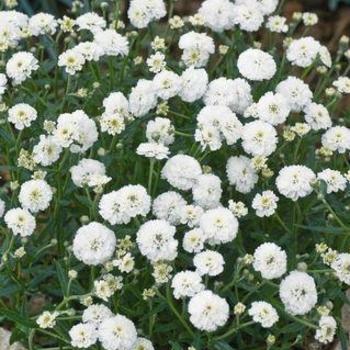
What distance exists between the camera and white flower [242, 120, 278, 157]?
259 centimetres

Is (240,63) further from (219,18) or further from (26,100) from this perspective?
(26,100)

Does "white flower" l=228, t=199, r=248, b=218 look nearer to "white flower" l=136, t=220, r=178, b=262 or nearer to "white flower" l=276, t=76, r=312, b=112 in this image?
"white flower" l=136, t=220, r=178, b=262

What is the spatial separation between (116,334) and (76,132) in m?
0.58

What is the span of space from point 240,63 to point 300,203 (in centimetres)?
47

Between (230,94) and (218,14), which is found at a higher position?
(218,14)

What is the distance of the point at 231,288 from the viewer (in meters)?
2.65

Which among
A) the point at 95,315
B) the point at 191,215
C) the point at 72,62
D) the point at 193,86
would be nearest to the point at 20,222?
the point at 95,315

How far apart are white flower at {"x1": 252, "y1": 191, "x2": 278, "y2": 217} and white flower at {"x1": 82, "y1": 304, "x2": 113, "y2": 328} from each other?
0.51 m

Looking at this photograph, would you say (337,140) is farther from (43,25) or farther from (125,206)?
(43,25)

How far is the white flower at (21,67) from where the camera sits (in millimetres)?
2732

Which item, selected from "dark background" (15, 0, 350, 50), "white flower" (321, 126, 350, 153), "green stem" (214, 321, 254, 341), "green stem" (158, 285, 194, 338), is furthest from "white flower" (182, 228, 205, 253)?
"dark background" (15, 0, 350, 50)

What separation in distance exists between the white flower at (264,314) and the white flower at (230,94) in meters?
0.66

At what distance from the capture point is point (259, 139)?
8.48ft

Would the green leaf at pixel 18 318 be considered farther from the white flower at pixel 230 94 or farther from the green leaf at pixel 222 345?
the white flower at pixel 230 94
